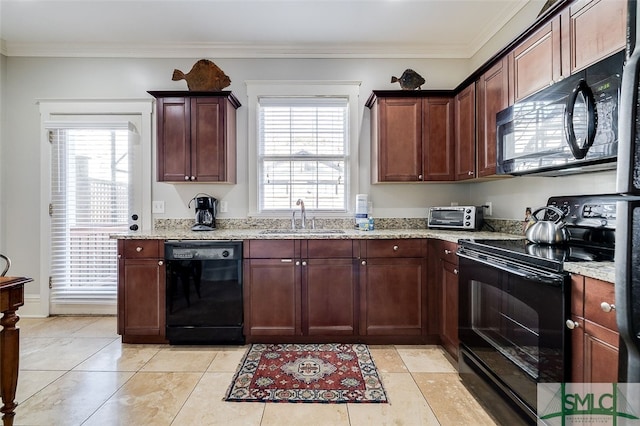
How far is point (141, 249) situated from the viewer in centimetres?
262

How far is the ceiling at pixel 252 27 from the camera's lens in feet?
8.61

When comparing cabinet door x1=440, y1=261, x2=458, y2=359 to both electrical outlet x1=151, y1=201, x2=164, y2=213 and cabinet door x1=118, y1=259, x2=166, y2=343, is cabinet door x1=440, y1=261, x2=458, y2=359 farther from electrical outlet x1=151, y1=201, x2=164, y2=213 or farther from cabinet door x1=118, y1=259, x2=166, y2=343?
electrical outlet x1=151, y1=201, x2=164, y2=213

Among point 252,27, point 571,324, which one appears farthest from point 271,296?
point 252,27

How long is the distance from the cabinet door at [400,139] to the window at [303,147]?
1.29 feet

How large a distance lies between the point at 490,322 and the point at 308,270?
4.42 feet

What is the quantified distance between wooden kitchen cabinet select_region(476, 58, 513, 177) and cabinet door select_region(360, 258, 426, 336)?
918mm

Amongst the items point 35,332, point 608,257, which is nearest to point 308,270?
point 608,257

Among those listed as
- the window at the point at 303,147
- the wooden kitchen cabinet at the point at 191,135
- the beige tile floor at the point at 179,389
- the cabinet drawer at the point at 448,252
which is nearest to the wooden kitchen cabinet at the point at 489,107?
the cabinet drawer at the point at 448,252

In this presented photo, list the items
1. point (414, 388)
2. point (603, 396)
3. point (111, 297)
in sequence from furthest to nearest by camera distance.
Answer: point (111, 297) < point (414, 388) < point (603, 396)

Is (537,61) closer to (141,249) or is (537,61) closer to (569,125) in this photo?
(569,125)

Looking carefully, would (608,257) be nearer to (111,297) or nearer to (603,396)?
(603,396)

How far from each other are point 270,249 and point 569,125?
2.06m

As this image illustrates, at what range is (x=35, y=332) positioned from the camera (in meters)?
2.89

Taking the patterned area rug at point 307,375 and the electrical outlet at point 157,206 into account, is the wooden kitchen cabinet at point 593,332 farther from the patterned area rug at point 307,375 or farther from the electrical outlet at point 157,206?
the electrical outlet at point 157,206
